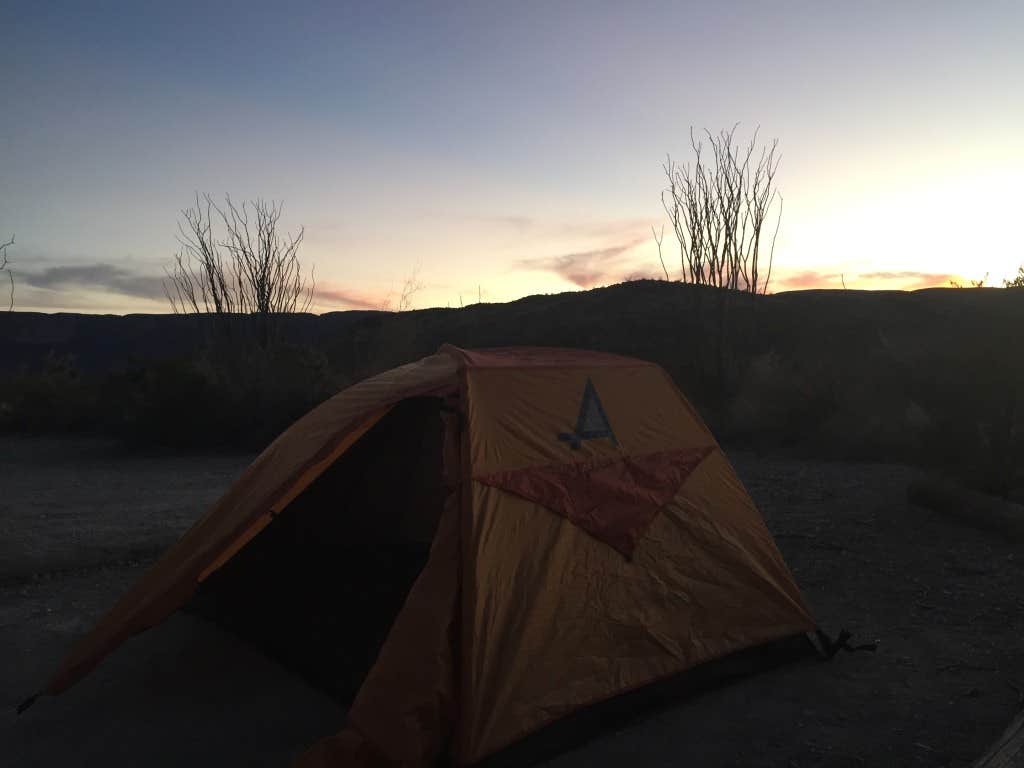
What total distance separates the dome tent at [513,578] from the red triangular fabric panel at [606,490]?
0.04ft

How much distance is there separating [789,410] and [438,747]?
1006 cm

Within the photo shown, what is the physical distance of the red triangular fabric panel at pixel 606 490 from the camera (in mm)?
3488

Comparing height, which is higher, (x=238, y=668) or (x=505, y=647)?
(x=505, y=647)

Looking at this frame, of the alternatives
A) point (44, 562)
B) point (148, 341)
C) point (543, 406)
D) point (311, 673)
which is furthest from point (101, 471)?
point (148, 341)

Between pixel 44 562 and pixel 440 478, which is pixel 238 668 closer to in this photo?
pixel 440 478

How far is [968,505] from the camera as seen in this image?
6.64m

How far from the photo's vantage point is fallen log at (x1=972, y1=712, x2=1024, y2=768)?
234 cm

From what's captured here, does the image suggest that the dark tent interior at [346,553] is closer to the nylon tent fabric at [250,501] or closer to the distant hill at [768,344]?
the nylon tent fabric at [250,501]

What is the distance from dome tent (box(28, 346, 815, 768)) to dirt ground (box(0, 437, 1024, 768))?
230 millimetres

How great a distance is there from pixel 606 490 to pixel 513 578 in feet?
2.48

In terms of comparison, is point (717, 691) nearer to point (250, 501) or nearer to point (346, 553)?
point (250, 501)

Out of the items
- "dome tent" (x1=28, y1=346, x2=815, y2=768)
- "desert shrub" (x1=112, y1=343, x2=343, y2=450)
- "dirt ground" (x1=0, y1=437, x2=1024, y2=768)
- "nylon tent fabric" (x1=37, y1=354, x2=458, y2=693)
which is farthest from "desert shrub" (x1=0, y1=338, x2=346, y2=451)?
"nylon tent fabric" (x1=37, y1=354, x2=458, y2=693)

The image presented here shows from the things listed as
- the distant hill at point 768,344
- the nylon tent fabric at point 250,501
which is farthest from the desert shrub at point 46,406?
the nylon tent fabric at point 250,501

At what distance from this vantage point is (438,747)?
9.19ft
